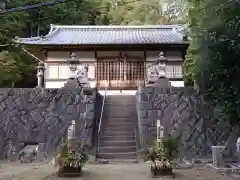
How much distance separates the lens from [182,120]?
15797mm

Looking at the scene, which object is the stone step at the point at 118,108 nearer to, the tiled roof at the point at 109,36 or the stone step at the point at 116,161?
the stone step at the point at 116,161

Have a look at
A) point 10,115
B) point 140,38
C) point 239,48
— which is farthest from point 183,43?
point 239,48

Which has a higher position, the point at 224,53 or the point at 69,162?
the point at 224,53

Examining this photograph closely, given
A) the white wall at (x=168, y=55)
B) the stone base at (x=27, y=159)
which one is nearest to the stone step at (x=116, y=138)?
the stone base at (x=27, y=159)

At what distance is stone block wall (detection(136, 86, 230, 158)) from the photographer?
1509cm

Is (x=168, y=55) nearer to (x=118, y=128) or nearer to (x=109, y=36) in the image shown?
(x=109, y=36)

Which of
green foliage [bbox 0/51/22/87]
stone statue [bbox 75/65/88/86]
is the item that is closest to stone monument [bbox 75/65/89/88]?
stone statue [bbox 75/65/88/86]

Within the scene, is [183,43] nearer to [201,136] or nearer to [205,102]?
[205,102]

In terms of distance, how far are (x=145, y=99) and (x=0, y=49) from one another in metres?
16.4

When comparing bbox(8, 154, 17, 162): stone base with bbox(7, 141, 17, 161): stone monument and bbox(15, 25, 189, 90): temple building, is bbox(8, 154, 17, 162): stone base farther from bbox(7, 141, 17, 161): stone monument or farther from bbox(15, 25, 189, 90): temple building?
bbox(15, 25, 189, 90): temple building

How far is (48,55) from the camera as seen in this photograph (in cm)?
2405

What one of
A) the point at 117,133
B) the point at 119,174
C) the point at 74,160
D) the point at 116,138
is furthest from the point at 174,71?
the point at 74,160

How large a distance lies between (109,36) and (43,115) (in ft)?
36.8

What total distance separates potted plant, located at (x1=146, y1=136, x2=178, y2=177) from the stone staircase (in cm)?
396
